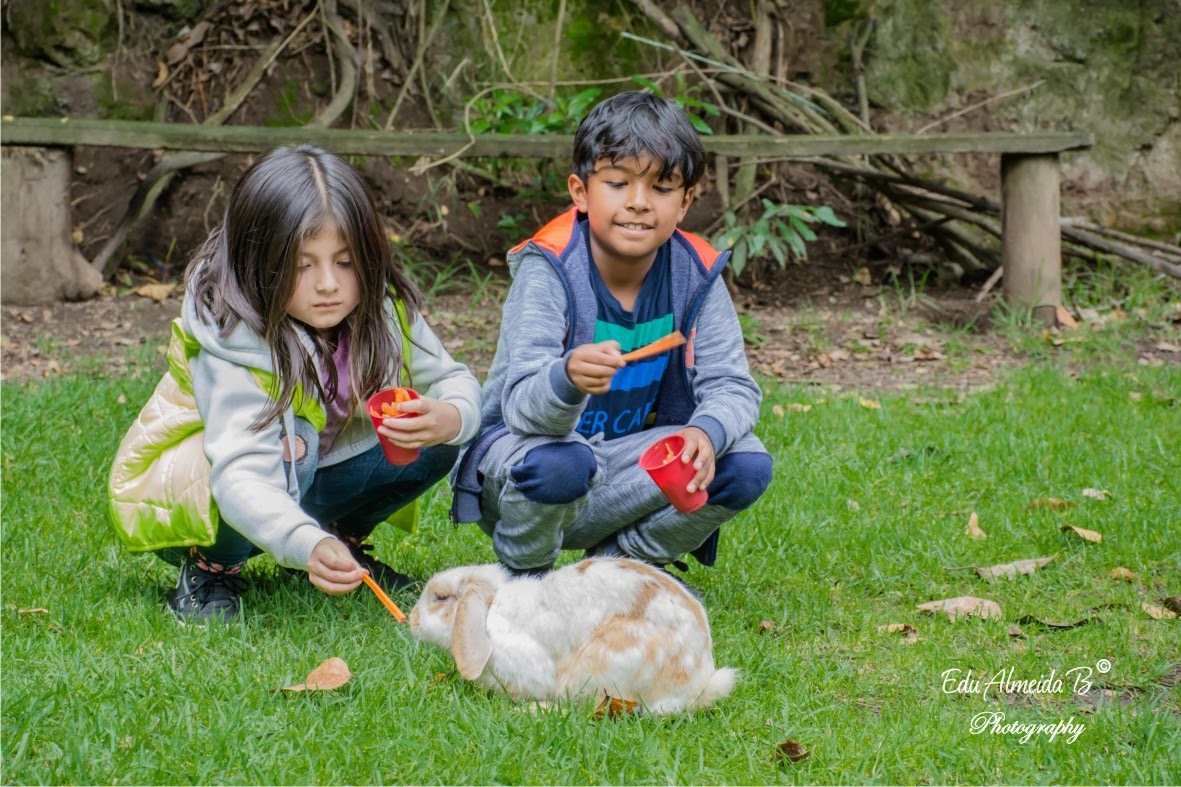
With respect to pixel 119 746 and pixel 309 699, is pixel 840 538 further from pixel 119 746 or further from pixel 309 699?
pixel 119 746

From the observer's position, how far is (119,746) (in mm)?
2137

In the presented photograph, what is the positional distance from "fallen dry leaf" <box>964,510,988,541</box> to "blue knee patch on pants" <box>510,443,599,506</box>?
1.34 metres

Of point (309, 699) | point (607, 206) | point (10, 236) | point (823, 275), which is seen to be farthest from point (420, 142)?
point (309, 699)

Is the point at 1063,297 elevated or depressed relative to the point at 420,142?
depressed

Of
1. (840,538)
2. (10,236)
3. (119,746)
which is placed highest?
(10,236)

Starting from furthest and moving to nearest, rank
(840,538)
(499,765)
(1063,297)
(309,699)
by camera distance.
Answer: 1. (1063,297)
2. (840,538)
3. (309,699)
4. (499,765)

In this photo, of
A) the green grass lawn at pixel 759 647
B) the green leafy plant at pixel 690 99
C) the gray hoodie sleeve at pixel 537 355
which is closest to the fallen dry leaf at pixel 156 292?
the green grass lawn at pixel 759 647

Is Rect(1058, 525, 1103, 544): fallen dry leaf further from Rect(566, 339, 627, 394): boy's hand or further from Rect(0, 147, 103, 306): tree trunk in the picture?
Rect(0, 147, 103, 306): tree trunk

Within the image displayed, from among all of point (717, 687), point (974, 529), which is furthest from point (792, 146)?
point (717, 687)

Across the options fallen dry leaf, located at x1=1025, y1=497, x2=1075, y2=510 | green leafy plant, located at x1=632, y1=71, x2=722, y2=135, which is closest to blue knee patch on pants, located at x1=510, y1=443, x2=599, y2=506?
fallen dry leaf, located at x1=1025, y1=497, x2=1075, y2=510

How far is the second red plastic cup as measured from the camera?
2.64 m

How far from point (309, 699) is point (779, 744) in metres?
0.88

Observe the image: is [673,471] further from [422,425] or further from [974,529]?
[974,529]

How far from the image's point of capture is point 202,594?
2.92 meters
